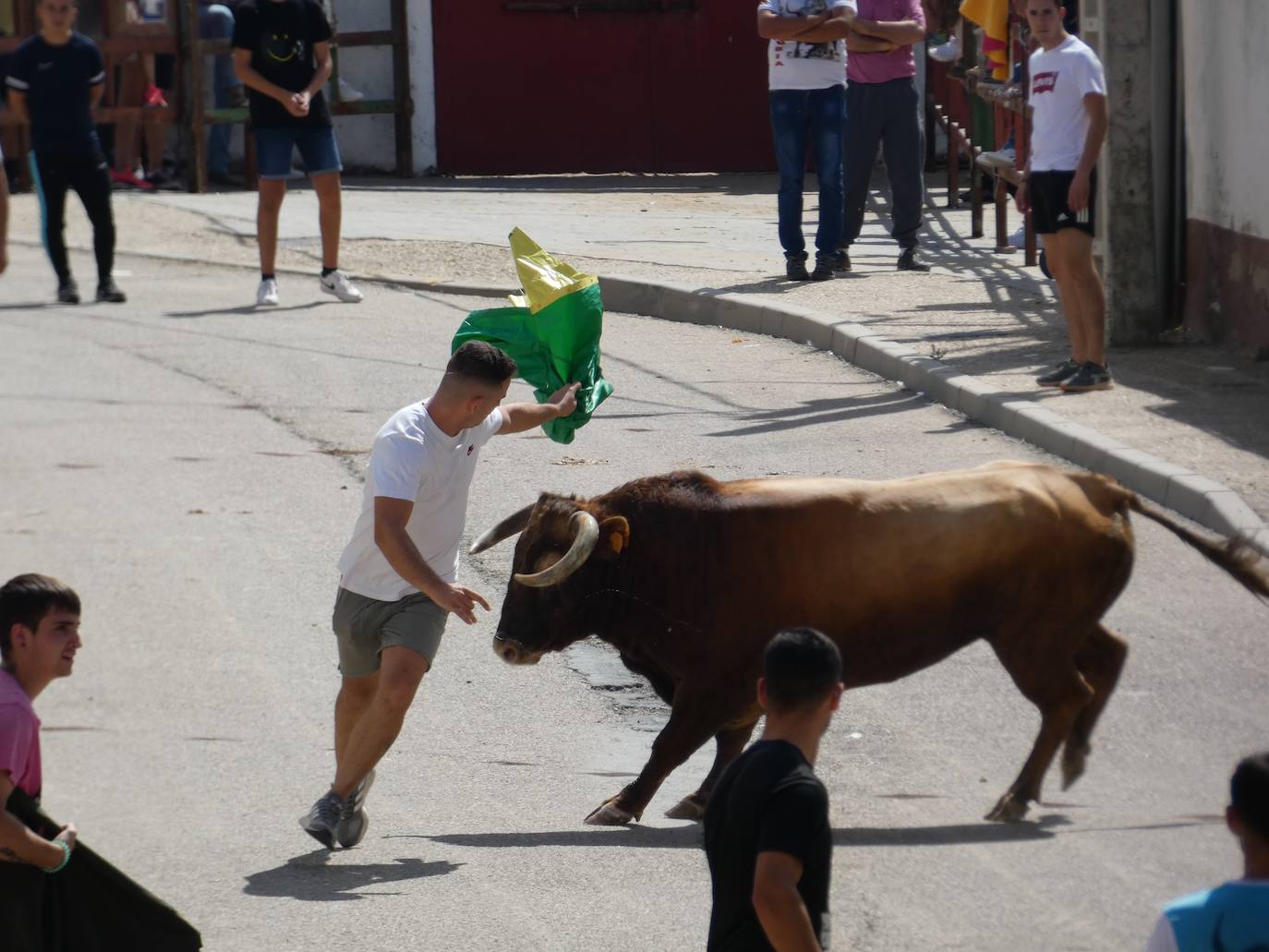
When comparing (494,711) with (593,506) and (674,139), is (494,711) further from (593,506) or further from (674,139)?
(674,139)

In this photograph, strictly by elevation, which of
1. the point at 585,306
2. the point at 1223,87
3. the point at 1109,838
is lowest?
the point at 1109,838

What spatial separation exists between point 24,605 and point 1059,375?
7451 millimetres

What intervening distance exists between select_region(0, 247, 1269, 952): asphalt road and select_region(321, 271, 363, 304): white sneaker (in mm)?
2837

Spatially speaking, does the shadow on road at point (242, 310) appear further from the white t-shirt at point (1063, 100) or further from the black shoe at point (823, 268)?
the white t-shirt at point (1063, 100)

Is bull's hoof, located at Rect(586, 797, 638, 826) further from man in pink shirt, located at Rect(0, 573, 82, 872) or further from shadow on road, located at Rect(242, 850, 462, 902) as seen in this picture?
man in pink shirt, located at Rect(0, 573, 82, 872)

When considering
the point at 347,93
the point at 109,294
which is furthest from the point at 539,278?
the point at 347,93

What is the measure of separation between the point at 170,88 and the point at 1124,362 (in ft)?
43.1

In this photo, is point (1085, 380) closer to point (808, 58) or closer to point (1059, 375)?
point (1059, 375)

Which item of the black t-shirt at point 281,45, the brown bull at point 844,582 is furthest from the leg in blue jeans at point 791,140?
the brown bull at point 844,582

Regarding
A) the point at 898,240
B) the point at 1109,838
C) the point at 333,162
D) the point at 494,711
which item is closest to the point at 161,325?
the point at 333,162

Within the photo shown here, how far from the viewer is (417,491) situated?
554 cm

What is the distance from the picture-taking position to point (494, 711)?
6824 millimetres

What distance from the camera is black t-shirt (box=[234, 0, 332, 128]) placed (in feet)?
45.4

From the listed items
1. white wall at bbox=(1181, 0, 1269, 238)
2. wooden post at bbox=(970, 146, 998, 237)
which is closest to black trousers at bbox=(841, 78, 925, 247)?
wooden post at bbox=(970, 146, 998, 237)
